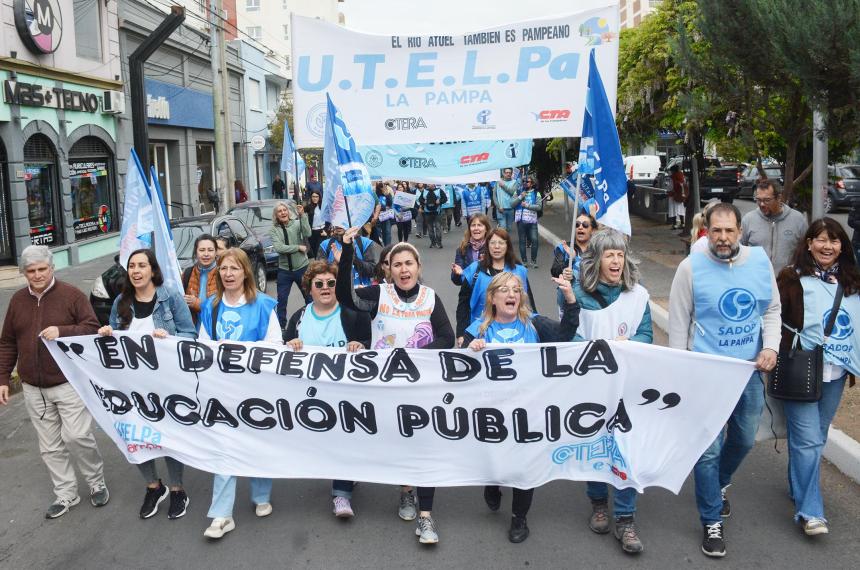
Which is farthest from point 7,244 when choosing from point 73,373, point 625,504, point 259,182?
point 259,182

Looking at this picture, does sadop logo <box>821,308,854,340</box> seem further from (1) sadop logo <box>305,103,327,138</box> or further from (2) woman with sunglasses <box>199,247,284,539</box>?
(1) sadop logo <box>305,103,327,138</box>

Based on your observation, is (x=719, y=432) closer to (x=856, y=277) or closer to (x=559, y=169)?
(x=856, y=277)

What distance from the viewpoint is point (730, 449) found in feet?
15.6

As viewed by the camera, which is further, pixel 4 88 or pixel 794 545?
pixel 4 88

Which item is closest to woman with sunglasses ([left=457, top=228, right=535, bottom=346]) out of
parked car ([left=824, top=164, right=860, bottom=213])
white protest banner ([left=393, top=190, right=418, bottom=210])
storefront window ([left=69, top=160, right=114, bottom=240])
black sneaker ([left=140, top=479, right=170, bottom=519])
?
black sneaker ([left=140, top=479, right=170, bottom=519])

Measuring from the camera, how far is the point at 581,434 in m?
4.73

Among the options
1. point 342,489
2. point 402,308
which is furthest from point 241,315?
point 342,489

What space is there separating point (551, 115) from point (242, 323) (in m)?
3.65

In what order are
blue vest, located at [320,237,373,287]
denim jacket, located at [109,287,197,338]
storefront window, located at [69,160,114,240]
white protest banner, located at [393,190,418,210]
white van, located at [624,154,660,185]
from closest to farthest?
denim jacket, located at [109,287,197,338], blue vest, located at [320,237,373,287], white protest banner, located at [393,190,418,210], storefront window, located at [69,160,114,240], white van, located at [624,154,660,185]

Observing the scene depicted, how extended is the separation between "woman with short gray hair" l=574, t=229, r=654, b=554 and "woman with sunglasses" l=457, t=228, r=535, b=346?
41.3 inches

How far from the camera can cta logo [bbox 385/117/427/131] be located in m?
7.36

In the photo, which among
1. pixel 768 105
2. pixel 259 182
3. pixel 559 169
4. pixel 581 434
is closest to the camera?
pixel 581 434

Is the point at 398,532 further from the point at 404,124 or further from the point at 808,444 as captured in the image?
the point at 404,124

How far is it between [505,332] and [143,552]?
2.37 metres
